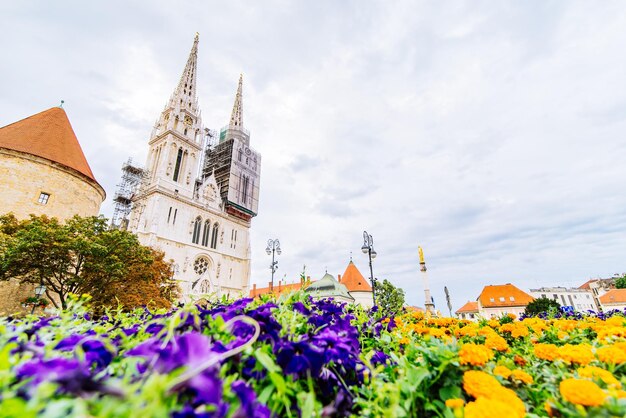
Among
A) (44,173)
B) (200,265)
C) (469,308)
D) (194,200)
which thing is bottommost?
(469,308)

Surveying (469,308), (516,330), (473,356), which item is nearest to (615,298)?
(469,308)

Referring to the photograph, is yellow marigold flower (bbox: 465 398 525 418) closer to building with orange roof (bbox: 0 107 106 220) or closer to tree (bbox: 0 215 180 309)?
tree (bbox: 0 215 180 309)

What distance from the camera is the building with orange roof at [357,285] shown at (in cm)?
3738

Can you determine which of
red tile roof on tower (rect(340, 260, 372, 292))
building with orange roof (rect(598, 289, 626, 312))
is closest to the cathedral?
red tile roof on tower (rect(340, 260, 372, 292))

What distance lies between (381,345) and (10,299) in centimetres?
2121

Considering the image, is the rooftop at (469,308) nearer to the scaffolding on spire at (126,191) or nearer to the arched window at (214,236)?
the arched window at (214,236)

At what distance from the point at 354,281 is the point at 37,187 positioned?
34216 millimetres

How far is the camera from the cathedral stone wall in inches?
625

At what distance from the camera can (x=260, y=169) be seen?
4531 centimetres

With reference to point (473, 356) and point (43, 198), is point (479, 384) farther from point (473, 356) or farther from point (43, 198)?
point (43, 198)

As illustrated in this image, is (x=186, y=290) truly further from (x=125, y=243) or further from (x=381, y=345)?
(x=381, y=345)

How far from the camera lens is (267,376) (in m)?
1.17

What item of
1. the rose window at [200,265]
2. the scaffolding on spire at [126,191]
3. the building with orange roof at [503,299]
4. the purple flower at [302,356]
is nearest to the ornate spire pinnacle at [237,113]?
the scaffolding on spire at [126,191]

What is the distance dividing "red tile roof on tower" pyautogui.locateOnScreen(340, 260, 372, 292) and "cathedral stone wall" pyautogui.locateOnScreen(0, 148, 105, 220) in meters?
30.9
